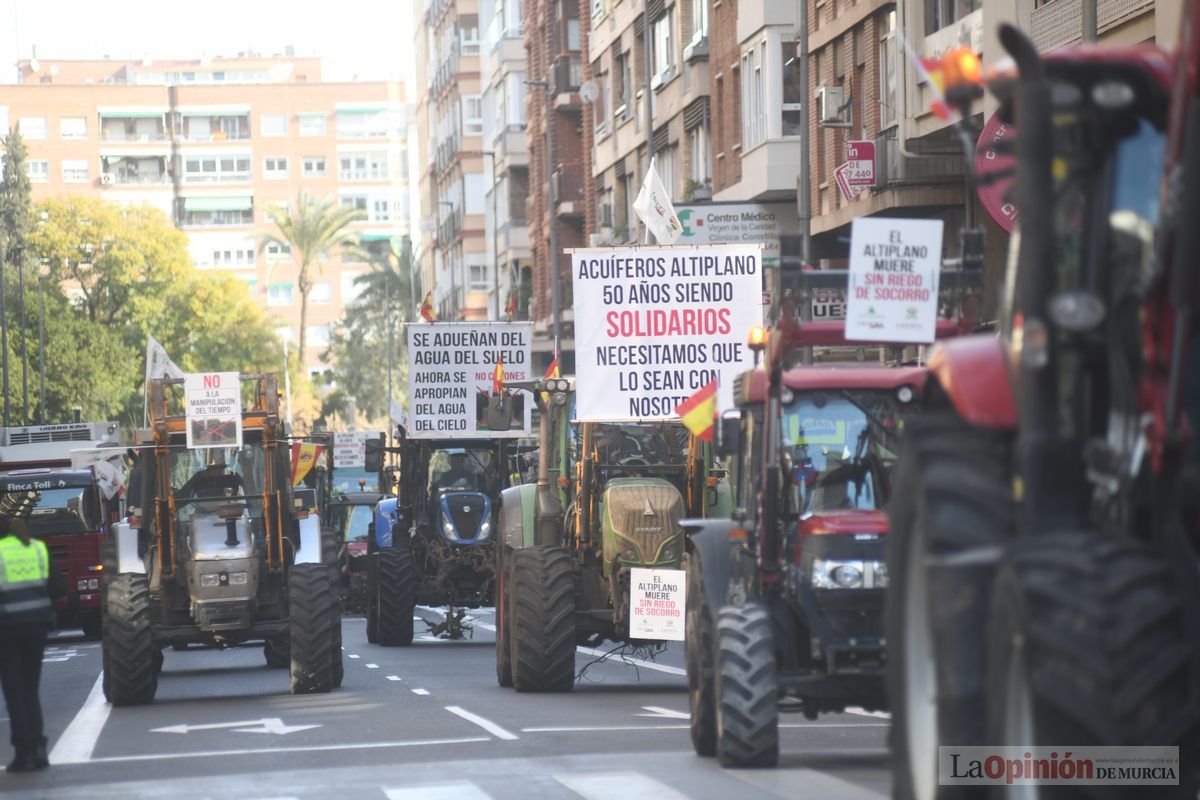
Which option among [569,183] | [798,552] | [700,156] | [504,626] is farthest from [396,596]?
[569,183]

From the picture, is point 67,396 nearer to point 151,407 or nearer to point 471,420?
point 471,420

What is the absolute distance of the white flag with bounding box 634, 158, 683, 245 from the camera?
28.3 meters

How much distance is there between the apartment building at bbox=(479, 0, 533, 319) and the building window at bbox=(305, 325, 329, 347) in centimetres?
6192

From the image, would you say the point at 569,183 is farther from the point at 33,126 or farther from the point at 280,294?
the point at 33,126

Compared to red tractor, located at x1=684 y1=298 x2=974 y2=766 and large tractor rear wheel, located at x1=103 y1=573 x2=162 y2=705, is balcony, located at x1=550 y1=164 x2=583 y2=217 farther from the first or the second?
red tractor, located at x1=684 y1=298 x2=974 y2=766

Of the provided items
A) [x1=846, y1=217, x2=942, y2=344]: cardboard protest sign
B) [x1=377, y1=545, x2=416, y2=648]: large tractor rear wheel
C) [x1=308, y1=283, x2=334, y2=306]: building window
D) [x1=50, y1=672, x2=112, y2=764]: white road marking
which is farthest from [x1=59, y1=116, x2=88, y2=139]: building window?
[x1=846, y1=217, x2=942, y2=344]: cardboard protest sign

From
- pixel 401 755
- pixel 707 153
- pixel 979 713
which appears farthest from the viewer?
pixel 707 153

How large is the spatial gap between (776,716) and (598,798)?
49.7 inches

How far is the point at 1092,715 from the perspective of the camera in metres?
5.71

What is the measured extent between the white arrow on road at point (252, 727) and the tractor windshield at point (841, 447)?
5.26 m

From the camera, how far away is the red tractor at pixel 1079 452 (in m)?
5.71

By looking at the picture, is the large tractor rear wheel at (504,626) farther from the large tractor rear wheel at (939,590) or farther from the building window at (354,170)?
the building window at (354,170)

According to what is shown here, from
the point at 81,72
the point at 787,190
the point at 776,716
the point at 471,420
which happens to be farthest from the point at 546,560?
the point at 81,72

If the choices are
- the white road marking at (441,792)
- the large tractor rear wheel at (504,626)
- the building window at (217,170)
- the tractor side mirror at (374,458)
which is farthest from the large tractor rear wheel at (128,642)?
the building window at (217,170)
